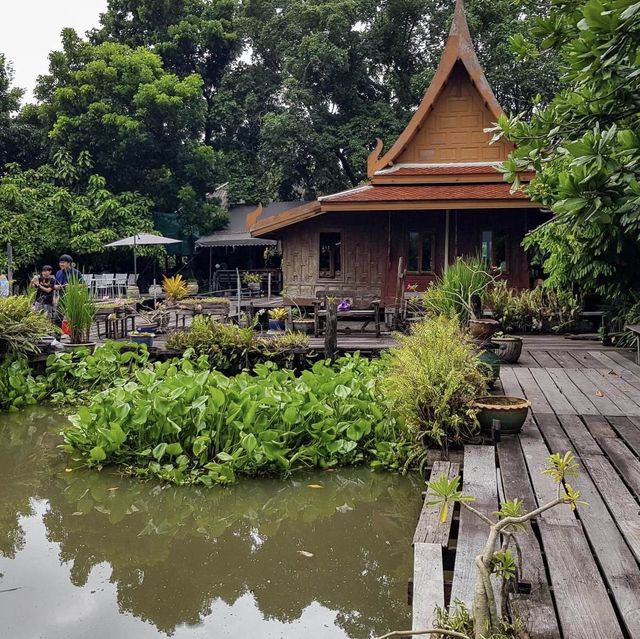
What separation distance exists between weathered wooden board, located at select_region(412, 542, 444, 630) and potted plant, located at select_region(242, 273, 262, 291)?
17.2 meters

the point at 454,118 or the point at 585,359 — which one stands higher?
the point at 454,118

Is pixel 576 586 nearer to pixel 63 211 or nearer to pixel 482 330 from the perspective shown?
pixel 482 330

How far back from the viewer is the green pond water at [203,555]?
332cm

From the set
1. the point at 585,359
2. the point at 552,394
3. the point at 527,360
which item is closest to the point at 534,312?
the point at 585,359

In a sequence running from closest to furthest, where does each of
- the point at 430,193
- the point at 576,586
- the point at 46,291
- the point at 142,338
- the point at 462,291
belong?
the point at 576,586 → the point at 462,291 → the point at 142,338 → the point at 46,291 → the point at 430,193

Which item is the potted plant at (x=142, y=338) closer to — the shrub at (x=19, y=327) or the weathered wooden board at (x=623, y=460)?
the shrub at (x=19, y=327)

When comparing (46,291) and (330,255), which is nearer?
(46,291)

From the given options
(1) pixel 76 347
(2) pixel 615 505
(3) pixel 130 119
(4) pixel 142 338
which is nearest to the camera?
(2) pixel 615 505

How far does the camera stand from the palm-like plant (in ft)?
26.5

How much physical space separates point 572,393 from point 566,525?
3093mm

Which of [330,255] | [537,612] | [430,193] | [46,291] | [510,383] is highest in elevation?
[430,193]

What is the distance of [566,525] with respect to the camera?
3.09m

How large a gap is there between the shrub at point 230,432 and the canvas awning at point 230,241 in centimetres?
1745

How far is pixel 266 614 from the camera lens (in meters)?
3.40
